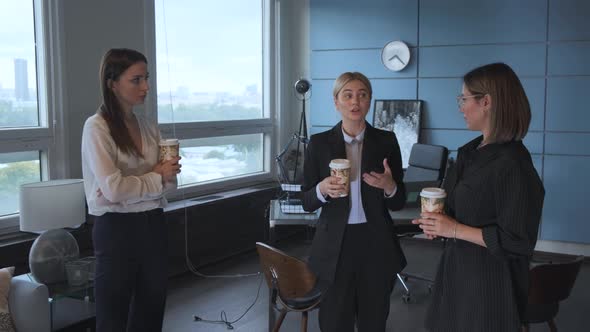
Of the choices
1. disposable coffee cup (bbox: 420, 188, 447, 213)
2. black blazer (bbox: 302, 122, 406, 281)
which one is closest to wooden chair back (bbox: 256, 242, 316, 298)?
black blazer (bbox: 302, 122, 406, 281)

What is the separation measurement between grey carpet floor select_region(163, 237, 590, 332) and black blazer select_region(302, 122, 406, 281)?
162 centimetres

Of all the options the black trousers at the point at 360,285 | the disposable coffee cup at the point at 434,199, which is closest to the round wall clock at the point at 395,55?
the black trousers at the point at 360,285

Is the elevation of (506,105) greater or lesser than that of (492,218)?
greater

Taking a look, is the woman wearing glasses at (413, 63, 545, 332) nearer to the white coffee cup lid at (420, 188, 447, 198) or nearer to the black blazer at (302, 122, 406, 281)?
the white coffee cup lid at (420, 188, 447, 198)

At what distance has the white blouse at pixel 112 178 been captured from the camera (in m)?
2.13

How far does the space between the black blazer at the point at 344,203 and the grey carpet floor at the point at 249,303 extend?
1615 mm

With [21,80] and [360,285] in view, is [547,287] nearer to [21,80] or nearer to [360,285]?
[360,285]

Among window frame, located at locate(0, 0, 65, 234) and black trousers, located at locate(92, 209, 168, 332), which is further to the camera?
window frame, located at locate(0, 0, 65, 234)

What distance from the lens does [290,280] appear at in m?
2.66

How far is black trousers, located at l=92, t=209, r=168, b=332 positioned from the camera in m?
2.17

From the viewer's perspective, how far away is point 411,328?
3.71 meters

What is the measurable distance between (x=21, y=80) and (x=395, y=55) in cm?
366

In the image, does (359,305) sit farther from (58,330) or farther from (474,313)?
(58,330)

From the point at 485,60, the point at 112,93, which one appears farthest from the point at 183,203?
the point at 485,60
